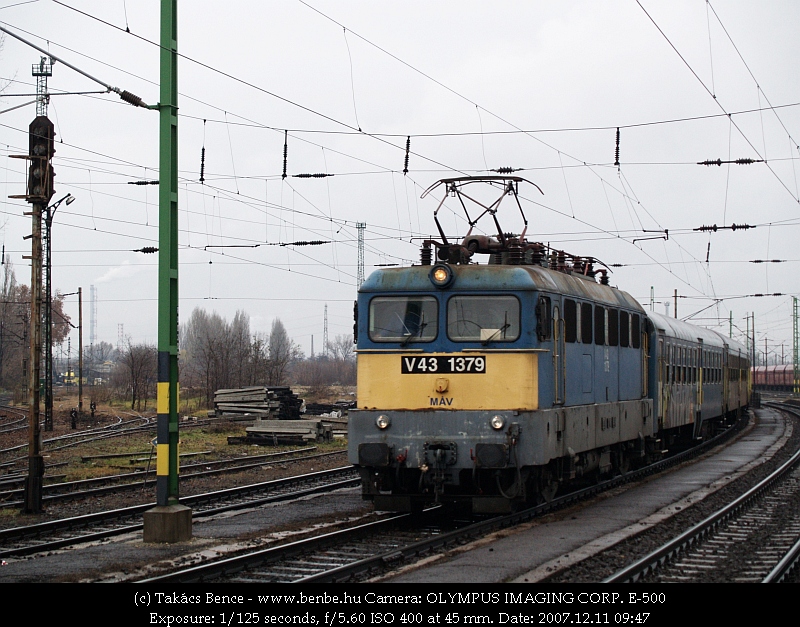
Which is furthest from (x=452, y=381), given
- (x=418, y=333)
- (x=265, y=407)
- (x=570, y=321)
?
(x=265, y=407)

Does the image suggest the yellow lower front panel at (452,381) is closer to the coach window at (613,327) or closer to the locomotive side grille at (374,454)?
the locomotive side grille at (374,454)

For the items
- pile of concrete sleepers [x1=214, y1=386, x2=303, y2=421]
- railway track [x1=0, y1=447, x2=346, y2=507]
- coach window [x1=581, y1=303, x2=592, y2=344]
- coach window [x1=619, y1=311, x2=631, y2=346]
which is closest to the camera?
coach window [x1=581, y1=303, x2=592, y2=344]

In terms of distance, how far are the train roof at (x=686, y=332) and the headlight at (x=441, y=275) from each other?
29.9ft

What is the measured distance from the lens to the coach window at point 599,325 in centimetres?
1630

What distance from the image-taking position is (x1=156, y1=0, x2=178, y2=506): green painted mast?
483 inches

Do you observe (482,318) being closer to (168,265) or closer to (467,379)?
(467,379)

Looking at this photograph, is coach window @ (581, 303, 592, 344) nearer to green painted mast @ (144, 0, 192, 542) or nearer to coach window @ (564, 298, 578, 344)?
coach window @ (564, 298, 578, 344)

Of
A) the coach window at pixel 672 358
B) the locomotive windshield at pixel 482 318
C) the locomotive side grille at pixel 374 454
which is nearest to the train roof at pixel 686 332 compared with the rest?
the coach window at pixel 672 358

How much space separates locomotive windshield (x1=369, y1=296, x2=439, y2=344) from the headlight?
0.85ft

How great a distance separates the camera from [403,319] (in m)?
13.7

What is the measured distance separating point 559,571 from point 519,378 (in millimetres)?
3829

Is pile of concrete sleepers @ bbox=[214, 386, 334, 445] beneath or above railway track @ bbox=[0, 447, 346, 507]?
above

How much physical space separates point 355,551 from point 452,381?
9.21 ft

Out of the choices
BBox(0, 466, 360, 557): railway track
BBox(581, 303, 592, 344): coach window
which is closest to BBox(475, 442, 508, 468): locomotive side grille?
BBox(581, 303, 592, 344): coach window
